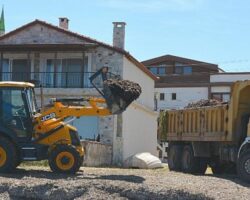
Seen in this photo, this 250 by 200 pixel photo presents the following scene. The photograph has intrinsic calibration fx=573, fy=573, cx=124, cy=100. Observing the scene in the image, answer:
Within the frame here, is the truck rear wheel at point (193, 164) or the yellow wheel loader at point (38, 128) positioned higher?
the yellow wheel loader at point (38, 128)

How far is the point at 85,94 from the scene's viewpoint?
33.1 metres

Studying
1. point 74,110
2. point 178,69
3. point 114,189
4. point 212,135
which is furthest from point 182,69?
point 114,189

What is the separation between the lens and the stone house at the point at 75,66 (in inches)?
1288

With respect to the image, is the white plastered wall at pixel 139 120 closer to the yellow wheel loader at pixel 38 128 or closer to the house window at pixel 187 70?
the yellow wheel loader at pixel 38 128

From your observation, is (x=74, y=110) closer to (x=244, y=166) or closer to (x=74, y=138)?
(x=74, y=138)

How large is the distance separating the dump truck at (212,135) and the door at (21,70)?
13749mm

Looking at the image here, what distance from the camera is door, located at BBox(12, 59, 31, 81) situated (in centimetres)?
3534

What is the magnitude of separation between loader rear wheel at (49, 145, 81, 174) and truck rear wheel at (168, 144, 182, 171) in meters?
6.48

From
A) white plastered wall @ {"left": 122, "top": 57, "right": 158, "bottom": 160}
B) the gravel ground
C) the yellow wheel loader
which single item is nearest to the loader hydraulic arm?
the yellow wheel loader

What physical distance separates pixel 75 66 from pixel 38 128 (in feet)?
60.2

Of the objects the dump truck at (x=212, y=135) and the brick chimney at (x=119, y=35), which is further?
the brick chimney at (x=119, y=35)

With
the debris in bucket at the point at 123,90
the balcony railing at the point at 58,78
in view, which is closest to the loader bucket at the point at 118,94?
the debris in bucket at the point at 123,90

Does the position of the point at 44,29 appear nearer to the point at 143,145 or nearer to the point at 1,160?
the point at 143,145

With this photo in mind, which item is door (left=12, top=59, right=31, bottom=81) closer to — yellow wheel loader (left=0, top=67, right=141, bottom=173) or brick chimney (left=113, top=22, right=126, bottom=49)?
brick chimney (left=113, top=22, right=126, bottom=49)
